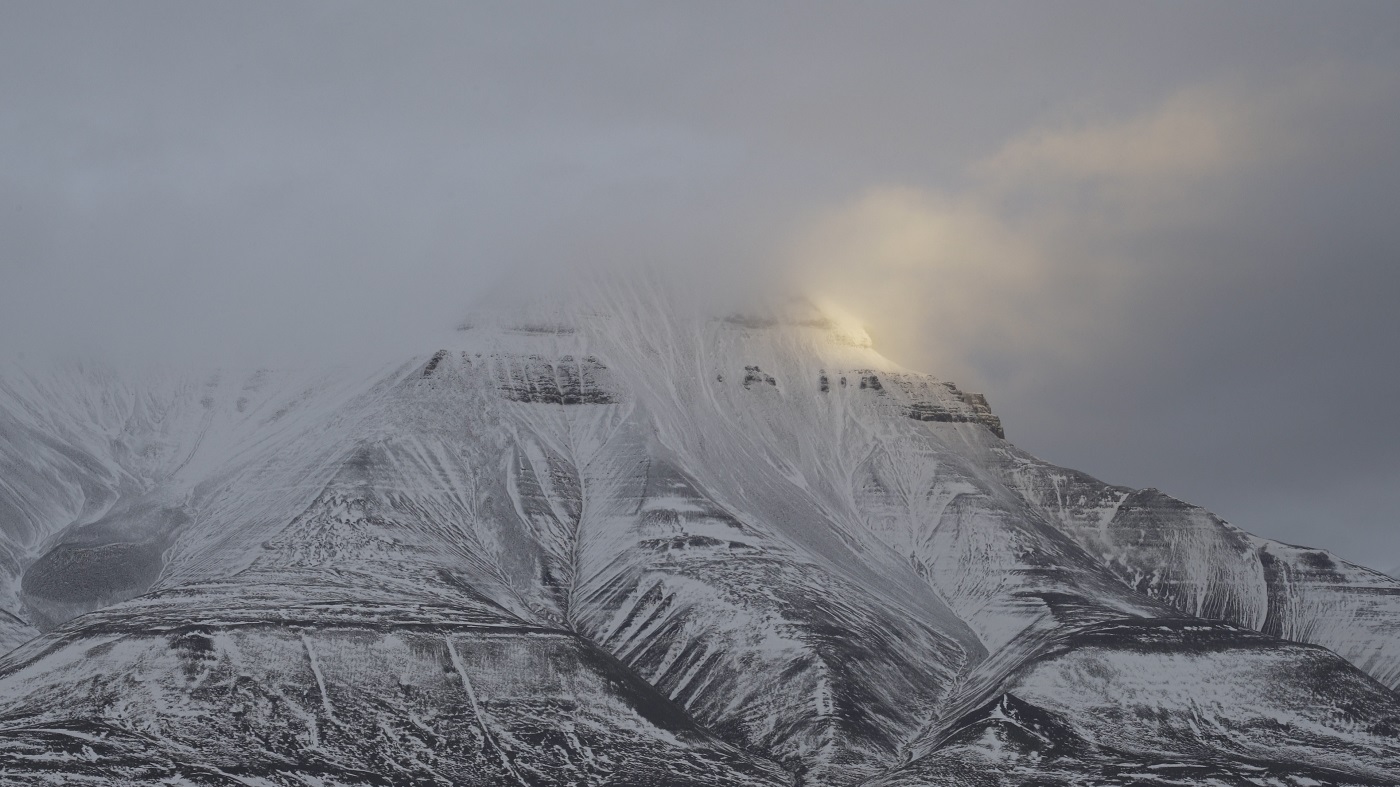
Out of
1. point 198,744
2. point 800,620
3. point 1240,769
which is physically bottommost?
point 198,744

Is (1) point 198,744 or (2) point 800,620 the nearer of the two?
(1) point 198,744

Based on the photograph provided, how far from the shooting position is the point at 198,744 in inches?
5571

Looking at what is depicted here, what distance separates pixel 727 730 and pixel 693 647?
19.7 m

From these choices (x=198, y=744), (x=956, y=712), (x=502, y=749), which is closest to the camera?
(x=198, y=744)

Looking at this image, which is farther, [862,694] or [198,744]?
[862,694]

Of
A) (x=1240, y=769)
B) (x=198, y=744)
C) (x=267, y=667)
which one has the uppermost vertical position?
(x=1240, y=769)

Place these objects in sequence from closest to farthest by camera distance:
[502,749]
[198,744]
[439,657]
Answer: [198,744] → [502,749] → [439,657]

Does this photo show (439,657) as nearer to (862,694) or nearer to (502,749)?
(502,749)

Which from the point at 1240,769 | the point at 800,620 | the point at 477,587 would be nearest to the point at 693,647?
the point at 800,620

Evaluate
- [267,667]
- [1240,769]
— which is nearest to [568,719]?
[267,667]

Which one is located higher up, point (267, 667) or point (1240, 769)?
point (1240, 769)

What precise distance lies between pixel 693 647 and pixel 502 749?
42.5 m

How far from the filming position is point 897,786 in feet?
493

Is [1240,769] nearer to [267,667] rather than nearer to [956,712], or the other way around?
[956,712]
